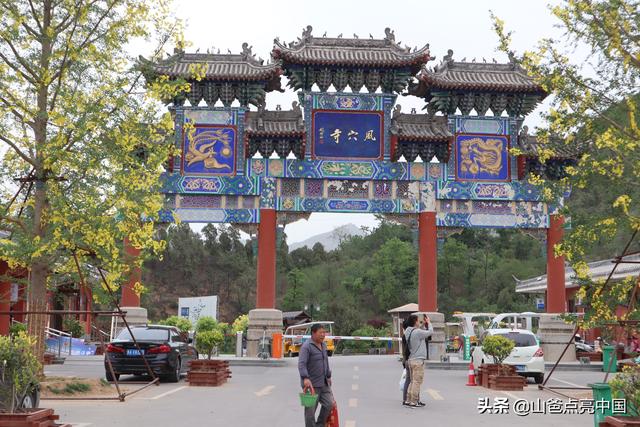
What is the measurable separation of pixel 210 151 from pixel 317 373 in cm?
2212

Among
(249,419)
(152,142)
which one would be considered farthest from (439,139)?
(249,419)

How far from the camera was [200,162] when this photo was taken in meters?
30.9

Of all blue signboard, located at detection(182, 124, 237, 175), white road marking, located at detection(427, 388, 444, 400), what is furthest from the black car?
blue signboard, located at detection(182, 124, 237, 175)

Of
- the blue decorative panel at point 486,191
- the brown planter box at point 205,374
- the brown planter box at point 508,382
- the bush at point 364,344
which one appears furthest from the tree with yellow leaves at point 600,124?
the bush at point 364,344

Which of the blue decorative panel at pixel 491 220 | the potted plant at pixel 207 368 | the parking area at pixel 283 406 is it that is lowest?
the parking area at pixel 283 406

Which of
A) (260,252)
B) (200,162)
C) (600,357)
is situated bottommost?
(600,357)

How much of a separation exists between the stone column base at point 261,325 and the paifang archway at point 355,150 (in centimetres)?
46

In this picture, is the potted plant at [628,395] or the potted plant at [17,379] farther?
the potted plant at [17,379]

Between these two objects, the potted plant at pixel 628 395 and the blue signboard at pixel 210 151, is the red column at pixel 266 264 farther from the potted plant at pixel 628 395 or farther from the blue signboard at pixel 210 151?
the potted plant at pixel 628 395

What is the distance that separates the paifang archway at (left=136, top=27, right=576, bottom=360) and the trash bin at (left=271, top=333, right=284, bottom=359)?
1363 mm

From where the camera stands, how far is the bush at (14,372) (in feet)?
33.0

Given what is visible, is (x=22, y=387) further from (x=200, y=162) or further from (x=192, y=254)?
(x=192, y=254)

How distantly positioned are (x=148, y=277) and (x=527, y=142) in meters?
50.2

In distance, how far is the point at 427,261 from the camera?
30734 mm
